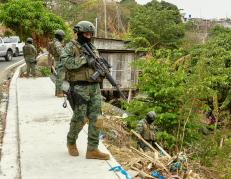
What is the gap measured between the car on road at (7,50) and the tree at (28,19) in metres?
7.19

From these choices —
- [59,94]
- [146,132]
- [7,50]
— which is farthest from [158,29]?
[146,132]

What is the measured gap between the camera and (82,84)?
5.88 meters

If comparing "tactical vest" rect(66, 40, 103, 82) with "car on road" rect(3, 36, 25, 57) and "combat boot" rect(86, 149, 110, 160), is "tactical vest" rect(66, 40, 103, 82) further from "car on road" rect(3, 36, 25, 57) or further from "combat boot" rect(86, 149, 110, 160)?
"car on road" rect(3, 36, 25, 57)

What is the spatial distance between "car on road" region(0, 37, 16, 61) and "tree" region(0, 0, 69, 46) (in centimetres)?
719

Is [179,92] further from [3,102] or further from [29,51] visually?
[29,51]

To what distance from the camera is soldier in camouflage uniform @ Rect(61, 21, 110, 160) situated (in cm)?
575

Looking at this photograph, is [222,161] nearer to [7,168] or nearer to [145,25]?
[7,168]

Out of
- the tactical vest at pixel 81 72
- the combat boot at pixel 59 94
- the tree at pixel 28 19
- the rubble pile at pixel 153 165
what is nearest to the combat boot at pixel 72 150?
the rubble pile at pixel 153 165

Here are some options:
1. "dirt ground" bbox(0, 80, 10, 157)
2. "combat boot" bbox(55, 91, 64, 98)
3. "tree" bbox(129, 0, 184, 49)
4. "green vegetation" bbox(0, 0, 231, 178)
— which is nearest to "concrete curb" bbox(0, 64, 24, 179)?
"dirt ground" bbox(0, 80, 10, 157)

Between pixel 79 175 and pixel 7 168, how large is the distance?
110 centimetres

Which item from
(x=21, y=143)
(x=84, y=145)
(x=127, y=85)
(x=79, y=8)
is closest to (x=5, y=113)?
(x=21, y=143)

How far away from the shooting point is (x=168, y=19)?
34.3 meters

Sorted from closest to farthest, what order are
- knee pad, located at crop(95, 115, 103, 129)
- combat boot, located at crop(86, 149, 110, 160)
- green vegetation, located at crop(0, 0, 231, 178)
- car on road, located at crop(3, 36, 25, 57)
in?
knee pad, located at crop(95, 115, 103, 129) → combat boot, located at crop(86, 149, 110, 160) → green vegetation, located at crop(0, 0, 231, 178) → car on road, located at crop(3, 36, 25, 57)

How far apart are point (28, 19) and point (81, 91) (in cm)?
1258
